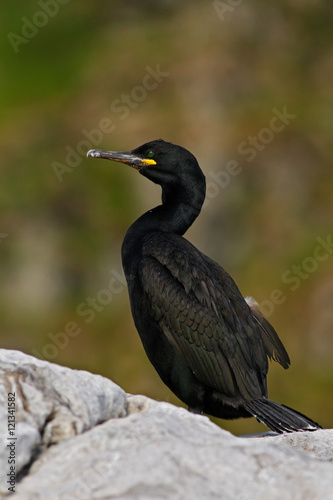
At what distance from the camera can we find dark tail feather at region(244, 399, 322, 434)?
275 inches

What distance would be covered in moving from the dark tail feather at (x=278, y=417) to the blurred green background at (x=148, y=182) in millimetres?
8169

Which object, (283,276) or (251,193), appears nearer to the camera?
(283,276)

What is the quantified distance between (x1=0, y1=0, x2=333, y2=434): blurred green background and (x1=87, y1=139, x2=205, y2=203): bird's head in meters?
8.10

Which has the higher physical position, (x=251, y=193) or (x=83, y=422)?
(x=251, y=193)

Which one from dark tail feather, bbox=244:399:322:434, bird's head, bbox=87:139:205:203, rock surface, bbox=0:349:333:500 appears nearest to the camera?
rock surface, bbox=0:349:333:500

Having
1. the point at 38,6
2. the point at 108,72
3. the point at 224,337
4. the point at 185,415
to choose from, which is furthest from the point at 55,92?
the point at 185,415

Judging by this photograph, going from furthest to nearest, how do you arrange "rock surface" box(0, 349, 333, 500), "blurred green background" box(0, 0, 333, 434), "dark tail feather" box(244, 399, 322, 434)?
"blurred green background" box(0, 0, 333, 434) < "dark tail feather" box(244, 399, 322, 434) < "rock surface" box(0, 349, 333, 500)

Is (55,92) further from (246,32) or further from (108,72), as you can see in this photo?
(246,32)

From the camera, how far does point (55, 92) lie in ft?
70.9

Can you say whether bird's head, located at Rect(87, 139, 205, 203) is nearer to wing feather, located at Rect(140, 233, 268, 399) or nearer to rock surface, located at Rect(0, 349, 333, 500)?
wing feather, located at Rect(140, 233, 268, 399)

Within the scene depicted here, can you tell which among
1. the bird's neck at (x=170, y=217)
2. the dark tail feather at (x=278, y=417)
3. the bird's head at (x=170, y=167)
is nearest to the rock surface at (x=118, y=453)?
the dark tail feather at (x=278, y=417)

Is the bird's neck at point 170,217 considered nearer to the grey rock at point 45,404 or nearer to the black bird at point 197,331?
the black bird at point 197,331

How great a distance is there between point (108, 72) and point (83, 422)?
18.1 meters

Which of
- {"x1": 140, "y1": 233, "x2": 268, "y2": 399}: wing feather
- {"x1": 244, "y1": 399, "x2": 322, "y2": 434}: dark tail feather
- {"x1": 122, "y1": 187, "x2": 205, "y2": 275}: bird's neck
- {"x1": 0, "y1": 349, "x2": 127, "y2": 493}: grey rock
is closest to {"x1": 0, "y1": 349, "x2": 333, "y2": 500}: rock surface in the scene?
{"x1": 0, "y1": 349, "x2": 127, "y2": 493}: grey rock
